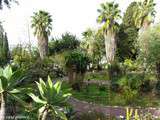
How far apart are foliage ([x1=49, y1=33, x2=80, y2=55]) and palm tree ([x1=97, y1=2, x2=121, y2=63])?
8.58 metres

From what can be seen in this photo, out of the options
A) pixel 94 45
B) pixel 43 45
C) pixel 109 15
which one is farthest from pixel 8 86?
pixel 94 45

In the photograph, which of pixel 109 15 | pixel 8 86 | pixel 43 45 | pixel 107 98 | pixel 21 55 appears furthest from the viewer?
pixel 43 45

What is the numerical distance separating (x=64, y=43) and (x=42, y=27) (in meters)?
4.06

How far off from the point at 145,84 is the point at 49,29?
93.4 ft

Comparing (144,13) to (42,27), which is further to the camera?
(42,27)

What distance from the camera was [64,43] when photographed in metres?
53.8

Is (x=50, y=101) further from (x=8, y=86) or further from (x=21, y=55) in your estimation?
(x=21, y=55)

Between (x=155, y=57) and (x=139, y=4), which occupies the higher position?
(x=139, y=4)

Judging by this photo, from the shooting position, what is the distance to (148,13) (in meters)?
45.5

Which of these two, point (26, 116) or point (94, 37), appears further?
point (94, 37)

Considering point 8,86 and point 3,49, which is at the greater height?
point 3,49

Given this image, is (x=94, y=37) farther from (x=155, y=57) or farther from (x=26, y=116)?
(x=26, y=116)

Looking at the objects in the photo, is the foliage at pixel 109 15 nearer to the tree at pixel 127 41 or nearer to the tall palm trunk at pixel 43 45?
the tree at pixel 127 41

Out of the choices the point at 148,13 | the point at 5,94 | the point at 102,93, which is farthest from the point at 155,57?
the point at 5,94
